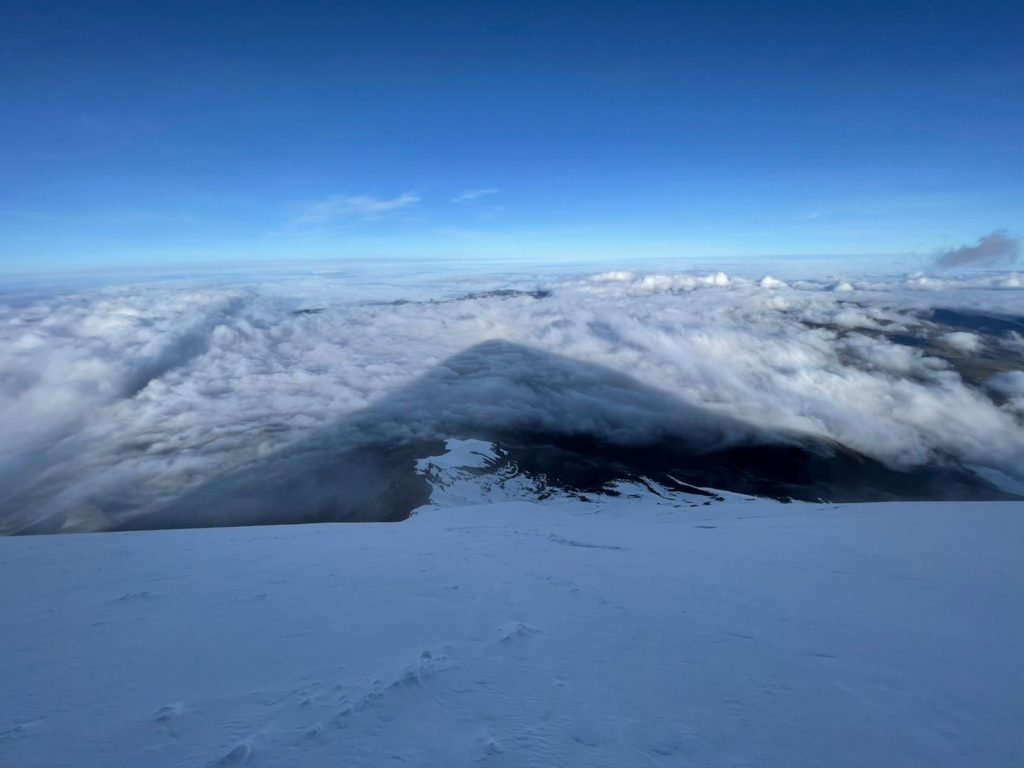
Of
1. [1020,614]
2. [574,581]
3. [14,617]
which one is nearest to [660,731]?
[574,581]

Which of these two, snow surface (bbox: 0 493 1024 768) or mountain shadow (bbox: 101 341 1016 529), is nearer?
snow surface (bbox: 0 493 1024 768)

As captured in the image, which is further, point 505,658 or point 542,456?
point 542,456

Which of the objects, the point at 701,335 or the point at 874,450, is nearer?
the point at 874,450

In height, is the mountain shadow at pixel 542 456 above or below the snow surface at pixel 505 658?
below

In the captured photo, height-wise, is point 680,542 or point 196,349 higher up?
point 680,542

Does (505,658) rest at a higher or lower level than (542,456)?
higher

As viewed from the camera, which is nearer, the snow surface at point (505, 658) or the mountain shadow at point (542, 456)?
the snow surface at point (505, 658)

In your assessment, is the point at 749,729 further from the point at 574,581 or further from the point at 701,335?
the point at 701,335

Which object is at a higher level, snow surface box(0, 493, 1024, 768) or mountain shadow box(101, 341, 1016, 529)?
snow surface box(0, 493, 1024, 768)
